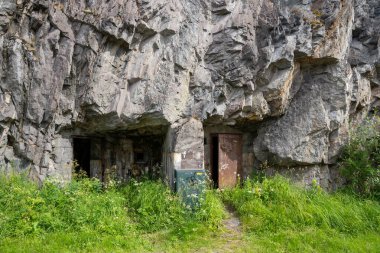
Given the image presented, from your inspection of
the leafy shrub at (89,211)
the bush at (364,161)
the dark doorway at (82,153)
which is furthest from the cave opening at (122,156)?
the bush at (364,161)

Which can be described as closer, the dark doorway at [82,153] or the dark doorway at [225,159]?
the dark doorway at [225,159]

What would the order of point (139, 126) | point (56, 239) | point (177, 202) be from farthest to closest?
point (139, 126) → point (177, 202) → point (56, 239)

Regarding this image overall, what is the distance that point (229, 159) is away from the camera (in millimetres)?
10109

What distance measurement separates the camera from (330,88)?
9750mm

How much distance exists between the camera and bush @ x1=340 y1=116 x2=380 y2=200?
8570 millimetres

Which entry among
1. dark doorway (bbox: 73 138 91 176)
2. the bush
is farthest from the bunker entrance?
the bush

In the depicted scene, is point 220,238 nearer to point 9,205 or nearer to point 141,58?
point 9,205

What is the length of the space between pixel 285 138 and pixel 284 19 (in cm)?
343

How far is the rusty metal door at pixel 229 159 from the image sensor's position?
9.92 metres

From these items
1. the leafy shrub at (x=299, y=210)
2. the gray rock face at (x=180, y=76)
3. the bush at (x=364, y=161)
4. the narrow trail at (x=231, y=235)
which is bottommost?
the narrow trail at (x=231, y=235)

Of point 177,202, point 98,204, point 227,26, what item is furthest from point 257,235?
point 227,26

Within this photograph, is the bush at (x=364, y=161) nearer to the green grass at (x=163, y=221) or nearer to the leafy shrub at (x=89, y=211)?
the green grass at (x=163, y=221)

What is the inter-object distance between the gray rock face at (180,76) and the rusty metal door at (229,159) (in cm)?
37

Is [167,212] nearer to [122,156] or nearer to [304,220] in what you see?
[304,220]
